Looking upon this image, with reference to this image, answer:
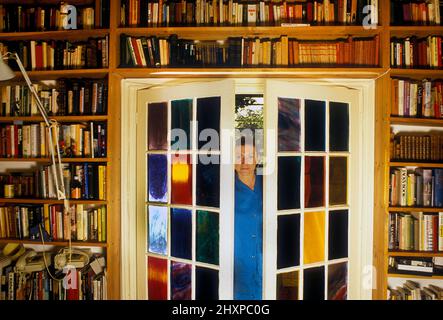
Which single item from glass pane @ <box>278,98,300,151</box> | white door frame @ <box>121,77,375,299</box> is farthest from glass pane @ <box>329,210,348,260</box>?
glass pane @ <box>278,98,300,151</box>

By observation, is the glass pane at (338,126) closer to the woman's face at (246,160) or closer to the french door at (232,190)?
the french door at (232,190)

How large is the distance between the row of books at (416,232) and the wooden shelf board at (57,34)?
272cm

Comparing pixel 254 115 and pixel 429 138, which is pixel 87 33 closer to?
pixel 254 115

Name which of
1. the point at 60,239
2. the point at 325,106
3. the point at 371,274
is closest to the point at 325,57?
the point at 325,106

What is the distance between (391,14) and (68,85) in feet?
8.55

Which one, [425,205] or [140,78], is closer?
[425,205]

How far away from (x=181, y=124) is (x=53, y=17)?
1.35 meters

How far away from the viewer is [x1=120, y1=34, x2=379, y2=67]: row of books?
1866 millimetres

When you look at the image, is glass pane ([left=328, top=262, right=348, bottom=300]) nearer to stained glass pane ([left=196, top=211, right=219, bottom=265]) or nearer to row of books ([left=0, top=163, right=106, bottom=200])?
stained glass pane ([left=196, top=211, right=219, bottom=265])

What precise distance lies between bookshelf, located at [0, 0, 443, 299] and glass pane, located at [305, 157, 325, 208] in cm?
43

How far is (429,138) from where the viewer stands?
1827 millimetres

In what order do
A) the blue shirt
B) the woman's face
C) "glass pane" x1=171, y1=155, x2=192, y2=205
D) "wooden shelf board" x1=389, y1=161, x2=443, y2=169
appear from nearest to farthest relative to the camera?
"wooden shelf board" x1=389, y1=161, x2=443, y2=169 → "glass pane" x1=171, y1=155, x2=192, y2=205 → the blue shirt → the woman's face

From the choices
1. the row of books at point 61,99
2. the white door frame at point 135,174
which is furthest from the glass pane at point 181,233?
the row of books at point 61,99

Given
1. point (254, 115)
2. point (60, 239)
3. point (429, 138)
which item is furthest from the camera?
point (254, 115)
